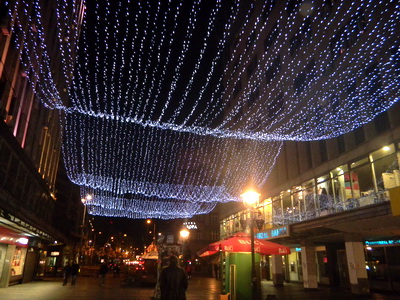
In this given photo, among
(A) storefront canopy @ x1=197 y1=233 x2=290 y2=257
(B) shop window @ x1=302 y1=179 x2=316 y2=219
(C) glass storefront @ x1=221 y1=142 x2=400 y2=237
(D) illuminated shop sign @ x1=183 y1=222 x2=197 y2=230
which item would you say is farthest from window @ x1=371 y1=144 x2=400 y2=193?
(D) illuminated shop sign @ x1=183 y1=222 x2=197 y2=230

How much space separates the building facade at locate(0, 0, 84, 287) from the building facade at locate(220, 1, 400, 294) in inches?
431

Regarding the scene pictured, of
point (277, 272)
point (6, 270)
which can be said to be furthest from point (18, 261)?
point (277, 272)

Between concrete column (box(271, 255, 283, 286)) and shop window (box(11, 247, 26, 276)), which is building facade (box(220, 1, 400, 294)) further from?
shop window (box(11, 247, 26, 276))

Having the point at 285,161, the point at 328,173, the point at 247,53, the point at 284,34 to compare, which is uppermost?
the point at 247,53

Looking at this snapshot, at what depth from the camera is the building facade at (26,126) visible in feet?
45.5

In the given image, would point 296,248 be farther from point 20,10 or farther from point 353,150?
point 20,10

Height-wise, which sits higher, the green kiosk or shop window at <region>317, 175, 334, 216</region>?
shop window at <region>317, 175, 334, 216</region>

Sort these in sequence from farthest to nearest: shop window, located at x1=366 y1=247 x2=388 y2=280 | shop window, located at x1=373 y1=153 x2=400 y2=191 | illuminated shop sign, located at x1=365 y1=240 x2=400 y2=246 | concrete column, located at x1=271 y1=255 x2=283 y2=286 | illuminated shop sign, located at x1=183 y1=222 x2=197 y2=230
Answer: illuminated shop sign, located at x1=183 y1=222 x2=197 y2=230 < concrete column, located at x1=271 y1=255 x2=283 y2=286 < shop window, located at x1=366 y1=247 x2=388 y2=280 < illuminated shop sign, located at x1=365 y1=240 x2=400 y2=246 < shop window, located at x1=373 y1=153 x2=400 y2=191

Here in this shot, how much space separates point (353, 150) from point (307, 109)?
16.4 feet

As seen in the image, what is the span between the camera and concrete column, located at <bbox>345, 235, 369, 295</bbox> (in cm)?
1606

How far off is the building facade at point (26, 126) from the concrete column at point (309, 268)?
15.8 metres

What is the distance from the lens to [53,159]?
30.0m

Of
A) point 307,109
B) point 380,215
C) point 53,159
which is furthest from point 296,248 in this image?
point 53,159

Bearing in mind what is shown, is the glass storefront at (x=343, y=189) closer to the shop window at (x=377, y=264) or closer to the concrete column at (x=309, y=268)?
the concrete column at (x=309, y=268)
